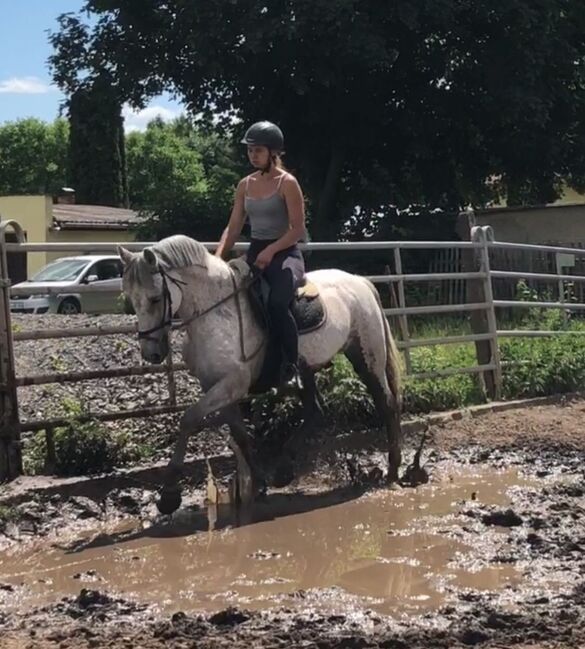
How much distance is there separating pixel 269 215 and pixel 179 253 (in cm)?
75

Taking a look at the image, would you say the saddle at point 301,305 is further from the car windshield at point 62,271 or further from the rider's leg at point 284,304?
the car windshield at point 62,271

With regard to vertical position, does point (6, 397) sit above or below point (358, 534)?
above

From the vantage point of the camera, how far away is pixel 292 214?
6.53 metres

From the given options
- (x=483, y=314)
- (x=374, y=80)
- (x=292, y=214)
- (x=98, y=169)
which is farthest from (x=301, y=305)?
(x=98, y=169)

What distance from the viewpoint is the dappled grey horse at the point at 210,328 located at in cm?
598

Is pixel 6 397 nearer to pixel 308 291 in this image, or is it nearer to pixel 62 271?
pixel 308 291

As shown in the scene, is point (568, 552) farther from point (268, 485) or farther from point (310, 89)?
point (310, 89)

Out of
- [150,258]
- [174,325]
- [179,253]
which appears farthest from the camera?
[174,325]

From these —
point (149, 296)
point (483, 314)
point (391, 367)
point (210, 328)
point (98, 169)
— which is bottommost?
point (391, 367)

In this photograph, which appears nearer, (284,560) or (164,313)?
(284,560)

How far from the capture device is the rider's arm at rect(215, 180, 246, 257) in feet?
22.2

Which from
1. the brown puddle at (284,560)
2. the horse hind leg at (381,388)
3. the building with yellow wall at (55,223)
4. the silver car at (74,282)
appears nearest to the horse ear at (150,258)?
the brown puddle at (284,560)

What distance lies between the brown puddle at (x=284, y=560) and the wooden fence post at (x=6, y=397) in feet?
3.17

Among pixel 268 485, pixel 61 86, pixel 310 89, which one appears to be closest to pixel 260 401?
pixel 268 485
